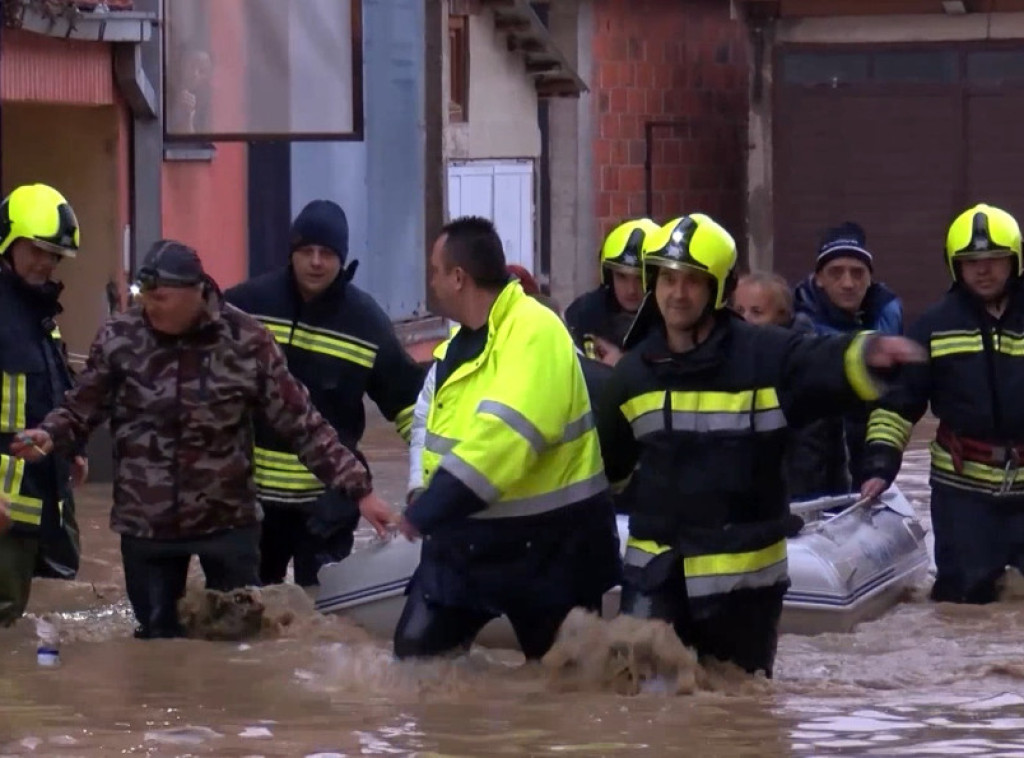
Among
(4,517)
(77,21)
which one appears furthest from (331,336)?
(77,21)

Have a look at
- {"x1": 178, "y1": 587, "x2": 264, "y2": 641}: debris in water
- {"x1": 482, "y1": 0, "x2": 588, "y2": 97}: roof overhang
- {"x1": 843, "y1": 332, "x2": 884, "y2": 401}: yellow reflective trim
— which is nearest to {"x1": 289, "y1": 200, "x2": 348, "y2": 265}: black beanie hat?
→ {"x1": 178, "y1": 587, "x2": 264, "y2": 641}: debris in water

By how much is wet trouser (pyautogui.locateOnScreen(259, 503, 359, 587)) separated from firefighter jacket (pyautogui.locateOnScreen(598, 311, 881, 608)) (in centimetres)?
238

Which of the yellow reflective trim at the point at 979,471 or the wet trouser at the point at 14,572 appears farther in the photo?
the yellow reflective trim at the point at 979,471

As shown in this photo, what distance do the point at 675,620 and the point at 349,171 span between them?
38.9ft

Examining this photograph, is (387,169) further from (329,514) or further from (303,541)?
(329,514)

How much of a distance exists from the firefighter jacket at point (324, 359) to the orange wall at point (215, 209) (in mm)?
6527

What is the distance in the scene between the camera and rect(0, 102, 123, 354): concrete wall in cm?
1462

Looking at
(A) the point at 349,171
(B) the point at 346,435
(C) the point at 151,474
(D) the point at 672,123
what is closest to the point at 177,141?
(A) the point at 349,171

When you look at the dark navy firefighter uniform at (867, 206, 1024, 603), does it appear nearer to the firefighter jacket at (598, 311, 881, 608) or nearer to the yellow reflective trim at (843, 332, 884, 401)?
the firefighter jacket at (598, 311, 881, 608)

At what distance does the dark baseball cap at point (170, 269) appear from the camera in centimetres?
769

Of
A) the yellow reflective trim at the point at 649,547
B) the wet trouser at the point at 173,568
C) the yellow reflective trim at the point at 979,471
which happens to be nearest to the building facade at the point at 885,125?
the yellow reflective trim at the point at 979,471

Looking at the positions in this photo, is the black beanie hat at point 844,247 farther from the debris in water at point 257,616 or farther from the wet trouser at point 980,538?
the debris in water at point 257,616

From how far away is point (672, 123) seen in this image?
79.3 ft

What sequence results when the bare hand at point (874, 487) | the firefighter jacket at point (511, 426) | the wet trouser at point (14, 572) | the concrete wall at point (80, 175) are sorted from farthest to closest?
the concrete wall at point (80, 175) → the bare hand at point (874, 487) → the wet trouser at point (14, 572) → the firefighter jacket at point (511, 426)
